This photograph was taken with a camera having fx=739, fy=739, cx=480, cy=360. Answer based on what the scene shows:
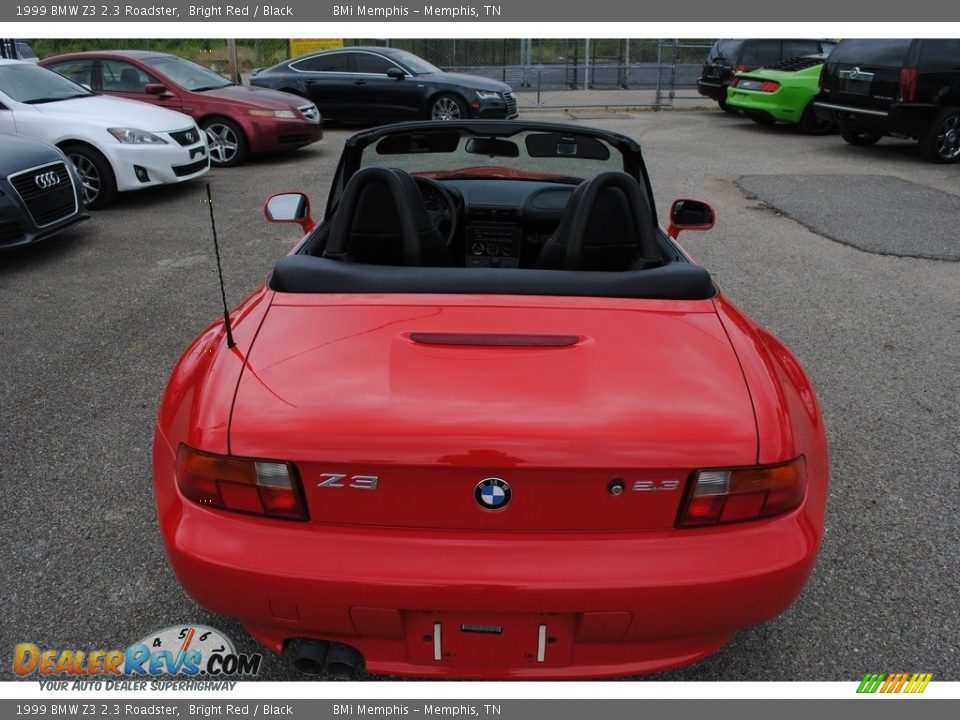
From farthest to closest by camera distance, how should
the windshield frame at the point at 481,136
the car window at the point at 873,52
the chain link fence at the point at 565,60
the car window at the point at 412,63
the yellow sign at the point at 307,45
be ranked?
the chain link fence at the point at 565,60
the yellow sign at the point at 307,45
the car window at the point at 412,63
the car window at the point at 873,52
the windshield frame at the point at 481,136

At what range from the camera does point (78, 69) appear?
397 inches

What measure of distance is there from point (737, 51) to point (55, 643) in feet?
53.7

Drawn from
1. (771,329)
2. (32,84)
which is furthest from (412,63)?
(771,329)

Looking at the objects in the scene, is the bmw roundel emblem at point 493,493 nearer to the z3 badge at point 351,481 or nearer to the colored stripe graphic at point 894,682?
the z3 badge at point 351,481

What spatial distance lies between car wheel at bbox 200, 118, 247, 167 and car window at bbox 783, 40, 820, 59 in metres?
10.8

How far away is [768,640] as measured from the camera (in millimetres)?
2326

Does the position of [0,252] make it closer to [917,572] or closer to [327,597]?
[327,597]

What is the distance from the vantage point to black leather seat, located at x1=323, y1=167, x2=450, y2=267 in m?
2.42

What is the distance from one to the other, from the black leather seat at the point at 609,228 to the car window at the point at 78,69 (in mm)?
10030

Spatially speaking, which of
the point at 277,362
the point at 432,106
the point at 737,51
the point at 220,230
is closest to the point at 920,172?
the point at 737,51

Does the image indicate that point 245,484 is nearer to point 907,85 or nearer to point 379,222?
point 379,222

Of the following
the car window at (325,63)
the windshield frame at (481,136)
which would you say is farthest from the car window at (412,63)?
the windshield frame at (481,136)

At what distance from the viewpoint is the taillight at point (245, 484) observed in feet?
5.63

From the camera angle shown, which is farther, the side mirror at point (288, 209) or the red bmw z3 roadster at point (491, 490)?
the side mirror at point (288, 209)
